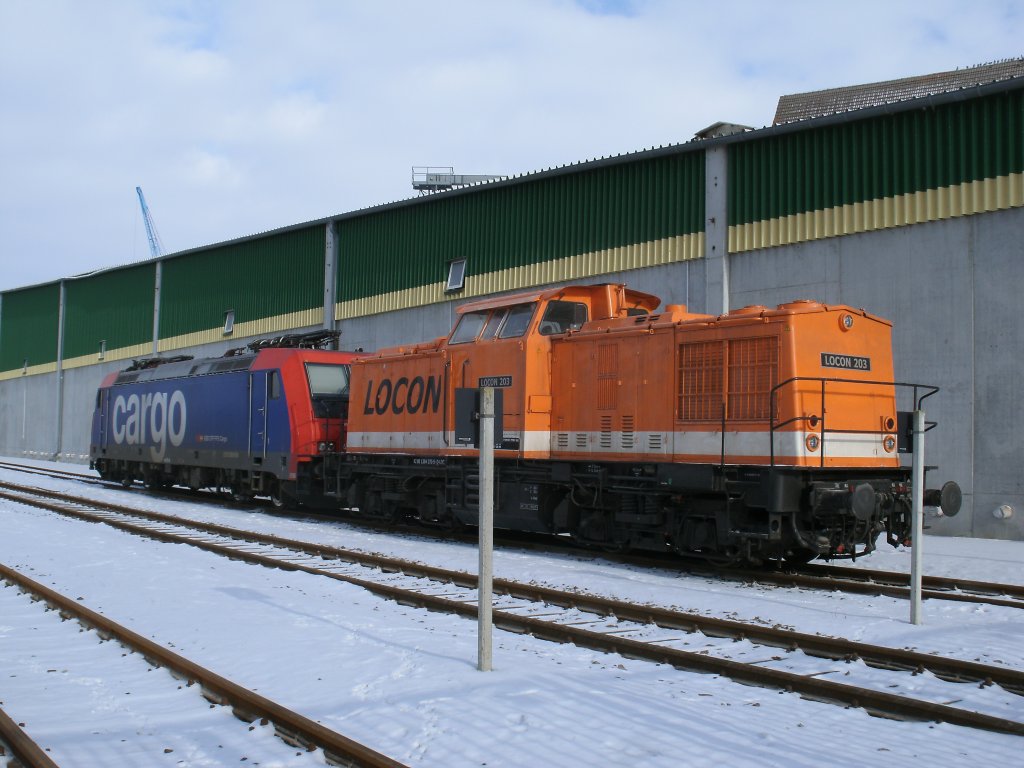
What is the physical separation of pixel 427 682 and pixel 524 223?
16.8 m

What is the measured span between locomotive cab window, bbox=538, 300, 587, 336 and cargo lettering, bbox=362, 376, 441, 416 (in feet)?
7.43

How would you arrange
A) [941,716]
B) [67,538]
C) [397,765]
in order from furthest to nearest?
[67,538] < [941,716] < [397,765]

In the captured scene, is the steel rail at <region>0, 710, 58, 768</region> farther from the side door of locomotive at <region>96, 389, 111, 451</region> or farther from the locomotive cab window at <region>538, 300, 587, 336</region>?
the side door of locomotive at <region>96, 389, 111, 451</region>

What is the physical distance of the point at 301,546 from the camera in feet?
41.4

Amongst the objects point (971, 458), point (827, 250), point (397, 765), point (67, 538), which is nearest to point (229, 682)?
point (397, 765)

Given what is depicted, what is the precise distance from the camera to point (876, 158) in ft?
52.1

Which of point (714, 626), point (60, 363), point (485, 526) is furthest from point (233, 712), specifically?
point (60, 363)

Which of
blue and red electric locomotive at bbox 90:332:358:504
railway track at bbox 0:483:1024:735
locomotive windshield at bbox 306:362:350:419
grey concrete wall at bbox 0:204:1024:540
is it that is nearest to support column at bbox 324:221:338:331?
blue and red electric locomotive at bbox 90:332:358:504

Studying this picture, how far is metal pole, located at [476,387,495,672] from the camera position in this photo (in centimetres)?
639

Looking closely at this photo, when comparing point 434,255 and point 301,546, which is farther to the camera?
point 434,255

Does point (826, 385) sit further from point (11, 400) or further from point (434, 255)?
point (11, 400)

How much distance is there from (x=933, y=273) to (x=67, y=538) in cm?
1406

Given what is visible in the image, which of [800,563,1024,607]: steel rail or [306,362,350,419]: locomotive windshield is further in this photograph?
[306,362,350,419]: locomotive windshield

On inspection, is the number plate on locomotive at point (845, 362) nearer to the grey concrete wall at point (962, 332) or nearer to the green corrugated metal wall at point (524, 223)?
the grey concrete wall at point (962, 332)
